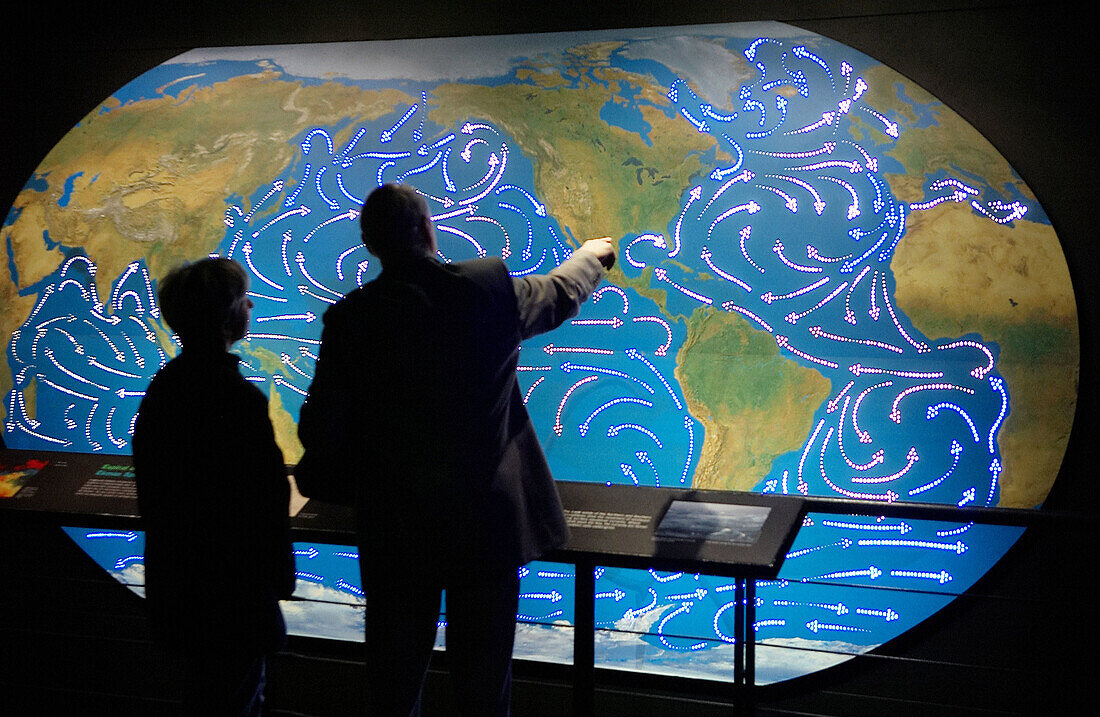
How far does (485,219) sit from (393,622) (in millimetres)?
1603

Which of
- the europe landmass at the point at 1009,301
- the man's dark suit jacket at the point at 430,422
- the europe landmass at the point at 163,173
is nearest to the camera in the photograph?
the man's dark suit jacket at the point at 430,422

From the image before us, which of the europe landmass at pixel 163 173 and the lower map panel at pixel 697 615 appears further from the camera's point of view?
the europe landmass at pixel 163 173

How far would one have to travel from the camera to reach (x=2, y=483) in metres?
2.68

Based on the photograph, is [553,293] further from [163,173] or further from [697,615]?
[163,173]

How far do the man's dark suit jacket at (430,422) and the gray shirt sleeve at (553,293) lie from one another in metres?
0.02

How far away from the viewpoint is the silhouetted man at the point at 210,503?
186 cm

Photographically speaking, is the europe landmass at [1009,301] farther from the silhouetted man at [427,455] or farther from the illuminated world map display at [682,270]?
the silhouetted man at [427,455]

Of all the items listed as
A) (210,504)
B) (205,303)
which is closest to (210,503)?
(210,504)

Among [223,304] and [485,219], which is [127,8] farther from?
[223,304]

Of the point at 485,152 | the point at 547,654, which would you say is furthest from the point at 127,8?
the point at 547,654

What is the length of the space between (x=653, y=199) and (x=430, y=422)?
4.66 ft

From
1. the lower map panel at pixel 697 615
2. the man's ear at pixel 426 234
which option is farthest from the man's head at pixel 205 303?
the lower map panel at pixel 697 615

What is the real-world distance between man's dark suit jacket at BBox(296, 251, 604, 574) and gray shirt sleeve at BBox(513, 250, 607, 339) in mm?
17

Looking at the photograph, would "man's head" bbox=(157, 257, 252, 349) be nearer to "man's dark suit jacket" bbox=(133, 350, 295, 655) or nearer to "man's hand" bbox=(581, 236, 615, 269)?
"man's dark suit jacket" bbox=(133, 350, 295, 655)
